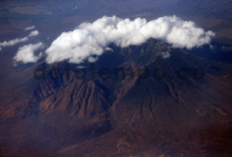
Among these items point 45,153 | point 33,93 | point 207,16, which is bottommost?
point 45,153

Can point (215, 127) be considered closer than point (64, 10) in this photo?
Yes

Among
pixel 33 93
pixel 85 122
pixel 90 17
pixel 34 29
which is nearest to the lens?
pixel 85 122

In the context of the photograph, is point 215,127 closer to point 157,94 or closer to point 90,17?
point 157,94

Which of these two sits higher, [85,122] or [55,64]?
[55,64]

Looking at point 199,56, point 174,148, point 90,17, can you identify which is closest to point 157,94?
point 174,148

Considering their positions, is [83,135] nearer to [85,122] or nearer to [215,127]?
[85,122]

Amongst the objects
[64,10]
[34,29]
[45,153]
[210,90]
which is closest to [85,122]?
[45,153]

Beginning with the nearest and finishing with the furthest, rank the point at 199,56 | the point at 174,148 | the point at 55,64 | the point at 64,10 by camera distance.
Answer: the point at 174,148
the point at 55,64
the point at 199,56
the point at 64,10
